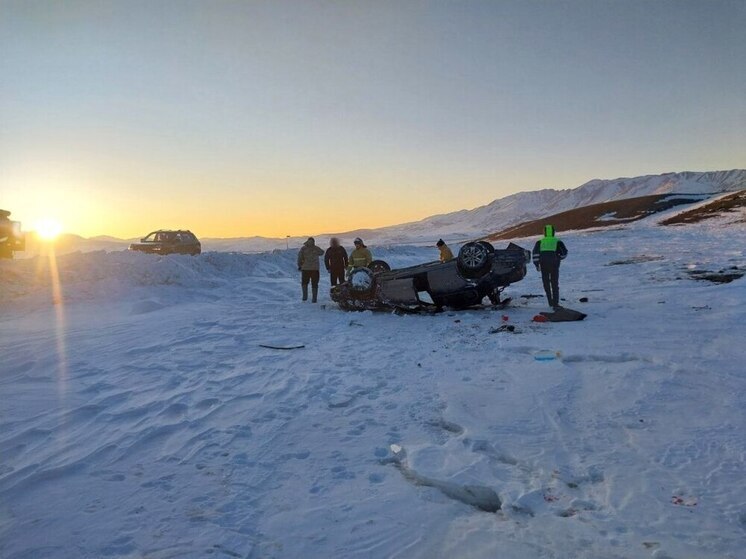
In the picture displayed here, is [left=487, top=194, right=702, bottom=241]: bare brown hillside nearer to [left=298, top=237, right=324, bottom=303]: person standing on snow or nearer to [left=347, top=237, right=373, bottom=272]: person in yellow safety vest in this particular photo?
[left=298, top=237, right=324, bottom=303]: person standing on snow

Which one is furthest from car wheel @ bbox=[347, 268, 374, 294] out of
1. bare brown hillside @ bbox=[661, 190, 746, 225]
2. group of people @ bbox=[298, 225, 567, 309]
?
bare brown hillside @ bbox=[661, 190, 746, 225]

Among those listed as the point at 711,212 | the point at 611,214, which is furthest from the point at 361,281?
the point at 611,214

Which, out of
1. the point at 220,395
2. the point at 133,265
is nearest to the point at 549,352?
the point at 220,395

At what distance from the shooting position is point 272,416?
477 centimetres

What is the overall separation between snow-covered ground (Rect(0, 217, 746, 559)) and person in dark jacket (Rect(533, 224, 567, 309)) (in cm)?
115

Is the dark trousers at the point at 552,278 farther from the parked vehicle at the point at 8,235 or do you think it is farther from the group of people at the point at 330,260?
the parked vehicle at the point at 8,235

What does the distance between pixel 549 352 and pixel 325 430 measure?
11.7 feet

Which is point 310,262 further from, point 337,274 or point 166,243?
point 166,243

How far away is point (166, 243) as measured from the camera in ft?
73.6

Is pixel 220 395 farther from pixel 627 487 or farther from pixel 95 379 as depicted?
pixel 627 487

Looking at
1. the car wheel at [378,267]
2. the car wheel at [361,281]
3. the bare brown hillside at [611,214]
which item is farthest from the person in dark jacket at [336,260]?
the bare brown hillside at [611,214]

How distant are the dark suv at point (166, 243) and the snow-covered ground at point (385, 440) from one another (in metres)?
14.0

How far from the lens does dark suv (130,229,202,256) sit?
2219 centimetres

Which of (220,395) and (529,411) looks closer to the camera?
(529,411)
